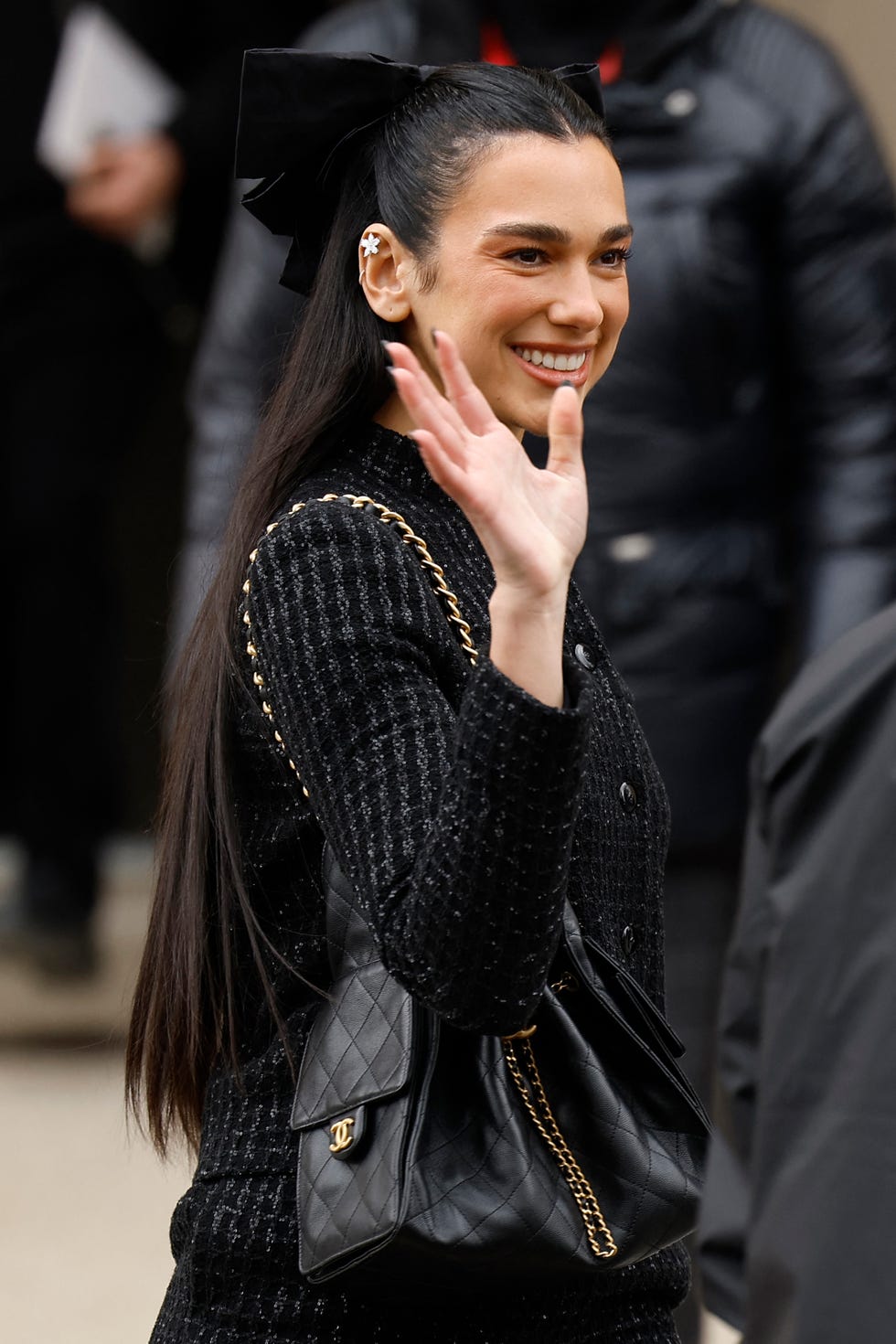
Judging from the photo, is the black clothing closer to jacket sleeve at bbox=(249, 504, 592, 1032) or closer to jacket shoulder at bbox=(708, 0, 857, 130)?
jacket sleeve at bbox=(249, 504, 592, 1032)

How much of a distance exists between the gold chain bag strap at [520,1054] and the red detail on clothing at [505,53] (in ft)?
5.38

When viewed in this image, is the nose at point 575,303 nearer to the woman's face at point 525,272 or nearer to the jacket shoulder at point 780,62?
the woman's face at point 525,272

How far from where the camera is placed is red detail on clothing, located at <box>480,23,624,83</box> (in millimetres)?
3326

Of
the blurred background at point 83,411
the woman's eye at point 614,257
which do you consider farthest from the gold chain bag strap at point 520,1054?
the blurred background at point 83,411

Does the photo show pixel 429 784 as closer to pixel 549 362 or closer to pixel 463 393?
pixel 463 393

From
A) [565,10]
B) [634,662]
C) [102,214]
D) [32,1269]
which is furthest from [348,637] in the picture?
[102,214]

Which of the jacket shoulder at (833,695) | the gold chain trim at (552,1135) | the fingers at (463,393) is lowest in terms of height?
the gold chain trim at (552,1135)

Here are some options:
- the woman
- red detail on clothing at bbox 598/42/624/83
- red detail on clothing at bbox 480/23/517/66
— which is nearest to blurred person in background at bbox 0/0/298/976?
red detail on clothing at bbox 480/23/517/66

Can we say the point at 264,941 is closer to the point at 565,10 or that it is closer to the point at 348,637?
the point at 348,637

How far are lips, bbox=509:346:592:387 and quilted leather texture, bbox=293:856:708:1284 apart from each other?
46 centimetres

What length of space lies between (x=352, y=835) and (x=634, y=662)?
168 centimetres

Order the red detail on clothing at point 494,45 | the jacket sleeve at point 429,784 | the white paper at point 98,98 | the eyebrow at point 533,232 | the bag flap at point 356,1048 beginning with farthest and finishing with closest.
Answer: the white paper at point 98,98 < the red detail on clothing at point 494,45 < the eyebrow at point 533,232 < the bag flap at point 356,1048 < the jacket sleeve at point 429,784

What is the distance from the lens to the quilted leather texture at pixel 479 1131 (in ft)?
5.43

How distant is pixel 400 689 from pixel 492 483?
173 millimetres
